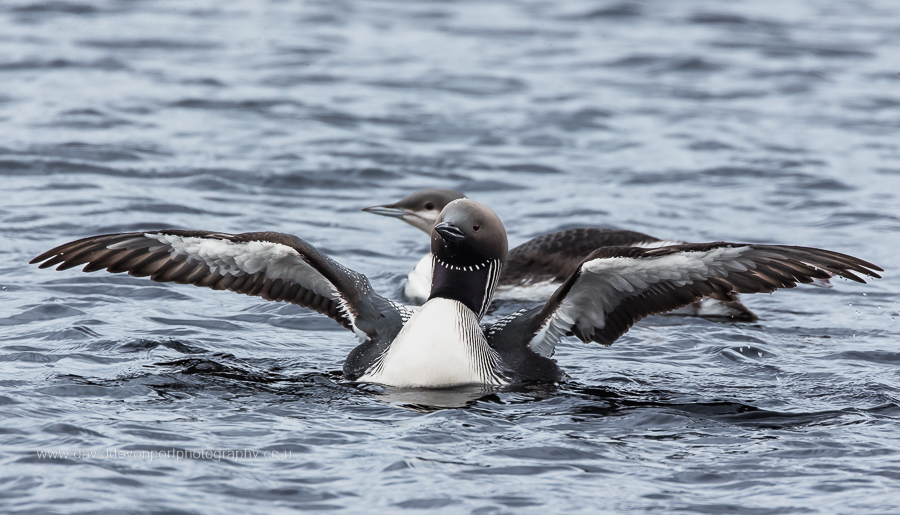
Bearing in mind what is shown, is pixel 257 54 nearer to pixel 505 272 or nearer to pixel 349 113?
pixel 349 113

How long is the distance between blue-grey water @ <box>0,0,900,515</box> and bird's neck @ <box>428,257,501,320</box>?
56 cm

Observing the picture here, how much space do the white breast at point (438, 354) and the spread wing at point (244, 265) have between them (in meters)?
0.49

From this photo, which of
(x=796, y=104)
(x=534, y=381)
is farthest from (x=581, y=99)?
(x=534, y=381)

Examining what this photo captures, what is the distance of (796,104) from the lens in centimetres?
1402

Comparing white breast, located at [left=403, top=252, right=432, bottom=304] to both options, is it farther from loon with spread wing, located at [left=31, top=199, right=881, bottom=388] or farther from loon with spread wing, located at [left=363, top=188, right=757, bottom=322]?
loon with spread wing, located at [left=31, top=199, right=881, bottom=388]

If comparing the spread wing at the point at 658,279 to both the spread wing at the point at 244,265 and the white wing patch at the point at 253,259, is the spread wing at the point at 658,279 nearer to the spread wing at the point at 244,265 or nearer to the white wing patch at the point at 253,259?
the spread wing at the point at 244,265

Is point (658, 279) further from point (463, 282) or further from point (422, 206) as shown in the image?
point (422, 206)

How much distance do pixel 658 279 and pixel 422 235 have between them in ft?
14.0

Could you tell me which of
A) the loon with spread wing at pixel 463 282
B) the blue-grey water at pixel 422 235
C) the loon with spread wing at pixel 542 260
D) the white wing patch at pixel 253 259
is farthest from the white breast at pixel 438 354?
the loon with spread wing at pixel 542 260

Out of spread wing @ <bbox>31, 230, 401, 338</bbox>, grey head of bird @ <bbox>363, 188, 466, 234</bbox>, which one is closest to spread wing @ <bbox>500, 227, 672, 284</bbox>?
grey head of bird @ <bbox>363, 188, 466, 234</bbox>

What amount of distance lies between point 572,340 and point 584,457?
7.54 ft

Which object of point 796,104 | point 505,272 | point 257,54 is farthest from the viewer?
point 257,54

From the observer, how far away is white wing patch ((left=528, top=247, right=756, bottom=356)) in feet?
18.7

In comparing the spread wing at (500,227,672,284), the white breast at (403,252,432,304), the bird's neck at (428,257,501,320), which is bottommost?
the white breast at (403,252,432,304)
